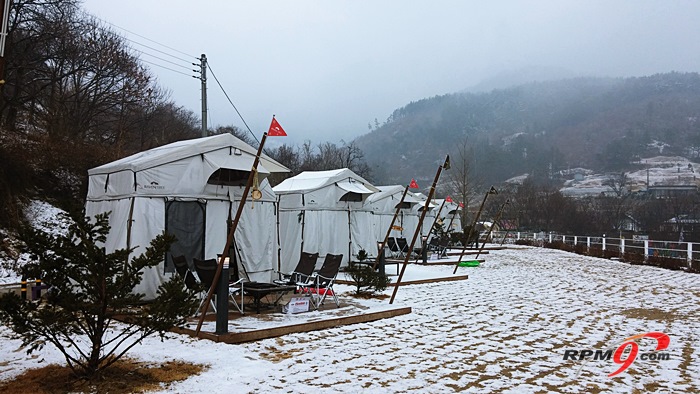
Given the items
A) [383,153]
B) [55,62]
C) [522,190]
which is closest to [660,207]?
[522,190]

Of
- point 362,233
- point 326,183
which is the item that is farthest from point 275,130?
point 362,233

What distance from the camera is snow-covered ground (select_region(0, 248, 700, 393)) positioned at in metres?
4.81

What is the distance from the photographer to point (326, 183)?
14.7m

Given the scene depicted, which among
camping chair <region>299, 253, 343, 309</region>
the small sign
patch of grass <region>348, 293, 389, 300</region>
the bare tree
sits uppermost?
the bare tree

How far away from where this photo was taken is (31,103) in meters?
22.0

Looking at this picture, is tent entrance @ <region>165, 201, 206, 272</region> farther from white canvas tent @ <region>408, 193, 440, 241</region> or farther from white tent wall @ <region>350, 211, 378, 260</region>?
white canvas tent @ <region>408, 193, 440, 241</region>

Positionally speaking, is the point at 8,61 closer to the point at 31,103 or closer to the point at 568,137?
the point at 31,103

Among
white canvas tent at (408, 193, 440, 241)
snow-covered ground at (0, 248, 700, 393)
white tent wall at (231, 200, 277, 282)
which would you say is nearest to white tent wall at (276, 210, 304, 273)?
white tent wall at (231, 200, 277, 282)

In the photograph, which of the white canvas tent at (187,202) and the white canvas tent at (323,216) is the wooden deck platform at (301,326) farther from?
the white canvas tent at (323,216)

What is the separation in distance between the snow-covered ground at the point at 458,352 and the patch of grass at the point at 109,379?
0.60 feet

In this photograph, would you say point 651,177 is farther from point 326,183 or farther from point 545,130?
point 326,183

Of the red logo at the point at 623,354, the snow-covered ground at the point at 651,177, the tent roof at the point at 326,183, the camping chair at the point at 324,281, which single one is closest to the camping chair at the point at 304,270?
the camping chair at the point at 324,281

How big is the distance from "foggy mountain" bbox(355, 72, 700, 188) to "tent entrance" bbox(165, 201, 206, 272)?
65954 millimetres

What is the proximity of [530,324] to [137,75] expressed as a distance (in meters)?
21.3
